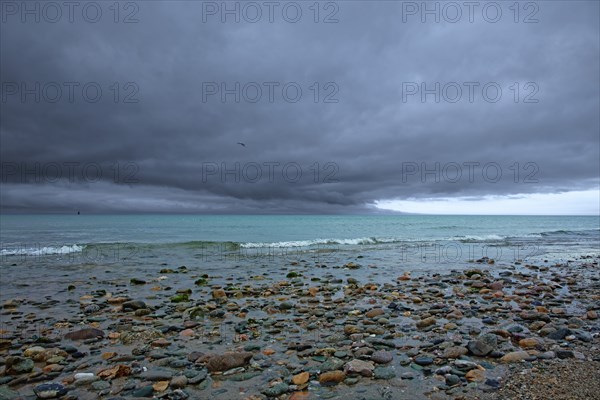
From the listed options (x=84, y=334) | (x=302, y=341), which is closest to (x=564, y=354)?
(x=302, y=341)

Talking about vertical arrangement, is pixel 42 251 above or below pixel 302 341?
below

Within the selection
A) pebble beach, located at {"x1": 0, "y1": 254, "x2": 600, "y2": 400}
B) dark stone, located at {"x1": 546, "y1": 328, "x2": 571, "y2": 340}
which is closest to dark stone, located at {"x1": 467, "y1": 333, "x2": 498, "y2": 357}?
pebble beach, located at {"x1": 0, "y1": 254, "x2": 600, "y2": 400}

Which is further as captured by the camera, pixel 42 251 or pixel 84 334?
pixel 42 251

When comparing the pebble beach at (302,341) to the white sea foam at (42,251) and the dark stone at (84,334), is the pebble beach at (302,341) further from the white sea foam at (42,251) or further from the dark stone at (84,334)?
the white sea foam at (42,251)

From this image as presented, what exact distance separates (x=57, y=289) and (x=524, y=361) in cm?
1283

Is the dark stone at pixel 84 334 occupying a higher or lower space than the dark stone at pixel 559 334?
lower

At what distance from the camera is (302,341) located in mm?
6422

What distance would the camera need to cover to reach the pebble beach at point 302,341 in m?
4.65

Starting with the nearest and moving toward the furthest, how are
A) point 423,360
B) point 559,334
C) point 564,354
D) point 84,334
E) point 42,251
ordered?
point 423,360, point 564,354, point 559,334, point 84,334, point 42,251

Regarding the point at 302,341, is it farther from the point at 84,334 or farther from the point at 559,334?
the point at 559,334

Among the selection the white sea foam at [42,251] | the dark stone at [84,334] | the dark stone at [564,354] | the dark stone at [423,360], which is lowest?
the white sea foam at [42,251]

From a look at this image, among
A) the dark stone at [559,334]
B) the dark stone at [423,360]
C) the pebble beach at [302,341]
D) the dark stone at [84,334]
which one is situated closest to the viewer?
the pebble beach at [302,341]

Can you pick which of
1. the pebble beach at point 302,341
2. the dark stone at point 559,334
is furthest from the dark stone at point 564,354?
the dark stone at point 559,334

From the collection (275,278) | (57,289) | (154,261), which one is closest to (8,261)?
(154,261)
